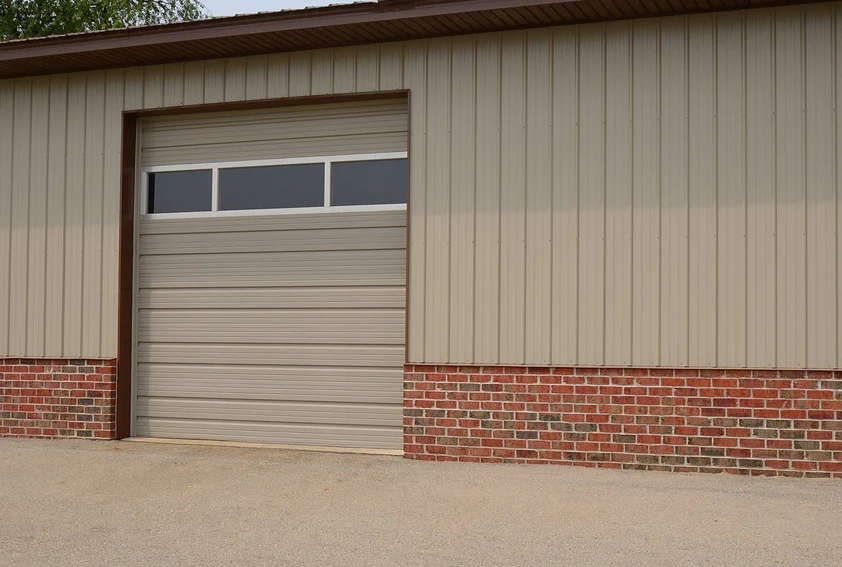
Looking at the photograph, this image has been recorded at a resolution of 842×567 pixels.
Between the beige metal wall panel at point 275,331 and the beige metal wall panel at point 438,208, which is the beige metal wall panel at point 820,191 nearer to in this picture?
the beige metal wall panel at point 438,208

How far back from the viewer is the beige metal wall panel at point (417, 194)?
29.7ft

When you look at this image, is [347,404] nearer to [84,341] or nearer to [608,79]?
[84,341]

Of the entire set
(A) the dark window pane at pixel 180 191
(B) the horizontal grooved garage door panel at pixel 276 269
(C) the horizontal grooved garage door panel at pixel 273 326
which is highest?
(A) the dark window pane at pixel 180 191

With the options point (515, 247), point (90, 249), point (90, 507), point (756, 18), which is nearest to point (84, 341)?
point (90, 249)

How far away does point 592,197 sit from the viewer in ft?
28.4

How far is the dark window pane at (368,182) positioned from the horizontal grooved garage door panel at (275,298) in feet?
3.02

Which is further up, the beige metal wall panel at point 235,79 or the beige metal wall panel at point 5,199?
the beige metal wall panel at point 235,79

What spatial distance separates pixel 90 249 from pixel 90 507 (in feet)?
13.0

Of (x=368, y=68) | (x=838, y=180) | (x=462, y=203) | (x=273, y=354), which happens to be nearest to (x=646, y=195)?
(x=838, y=180)

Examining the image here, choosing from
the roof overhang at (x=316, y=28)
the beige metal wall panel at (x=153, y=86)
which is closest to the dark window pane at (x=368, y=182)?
the roof overhang at (x=316, y=28)

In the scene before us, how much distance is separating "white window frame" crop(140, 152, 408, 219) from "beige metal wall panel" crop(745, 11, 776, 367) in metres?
3.34

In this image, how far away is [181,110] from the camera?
10.2 m

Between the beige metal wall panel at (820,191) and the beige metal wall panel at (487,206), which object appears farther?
the beige metal wall panel at (487,206)

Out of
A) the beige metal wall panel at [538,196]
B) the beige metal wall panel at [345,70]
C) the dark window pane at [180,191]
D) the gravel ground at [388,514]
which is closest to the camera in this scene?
the gravel ground at [388,514]
